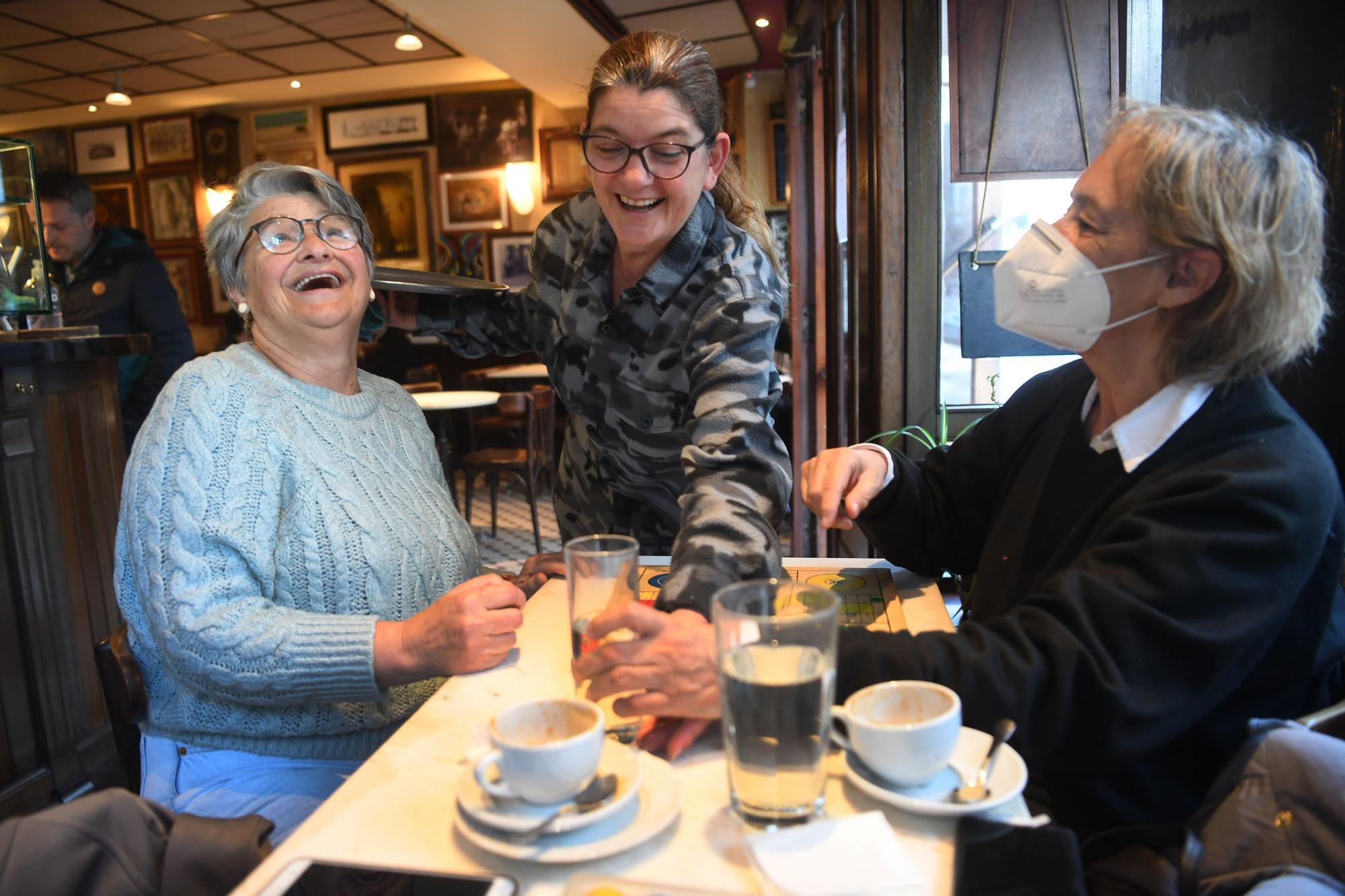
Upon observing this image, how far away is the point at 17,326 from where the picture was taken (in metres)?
3.09

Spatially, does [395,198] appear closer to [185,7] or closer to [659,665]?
[185,7]

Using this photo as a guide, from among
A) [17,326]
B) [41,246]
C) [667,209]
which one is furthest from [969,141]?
[17,326]

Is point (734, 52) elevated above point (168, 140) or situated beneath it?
elevated above

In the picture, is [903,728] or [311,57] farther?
[311,57]

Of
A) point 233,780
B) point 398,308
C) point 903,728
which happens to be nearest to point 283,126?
point 398,308

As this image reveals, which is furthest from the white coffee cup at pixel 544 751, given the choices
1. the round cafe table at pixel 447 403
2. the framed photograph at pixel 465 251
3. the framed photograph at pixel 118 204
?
the framed photograph at pixel 118 204

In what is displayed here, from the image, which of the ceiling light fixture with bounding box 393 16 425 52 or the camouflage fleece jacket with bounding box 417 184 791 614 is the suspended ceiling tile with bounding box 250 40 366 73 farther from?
the camouflage fleece jacket with bounding box 417 184 791 614

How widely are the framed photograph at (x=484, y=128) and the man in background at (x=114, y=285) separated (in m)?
4.39

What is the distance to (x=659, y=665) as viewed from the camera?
1019 millimetres

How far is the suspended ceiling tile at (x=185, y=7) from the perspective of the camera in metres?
5.68

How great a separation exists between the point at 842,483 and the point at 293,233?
107cm

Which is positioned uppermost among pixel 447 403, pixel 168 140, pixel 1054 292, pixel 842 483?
pixel 168 140

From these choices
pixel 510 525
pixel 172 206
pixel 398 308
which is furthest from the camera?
pixel 172 206

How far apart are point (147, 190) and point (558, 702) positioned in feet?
31.0
